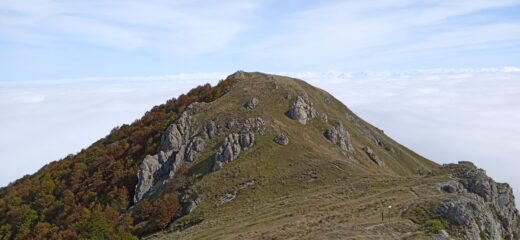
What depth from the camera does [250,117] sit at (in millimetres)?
95562

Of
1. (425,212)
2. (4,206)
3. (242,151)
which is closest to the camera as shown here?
(425,212)

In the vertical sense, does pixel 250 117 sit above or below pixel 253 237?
above

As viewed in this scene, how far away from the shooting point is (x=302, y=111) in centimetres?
10175

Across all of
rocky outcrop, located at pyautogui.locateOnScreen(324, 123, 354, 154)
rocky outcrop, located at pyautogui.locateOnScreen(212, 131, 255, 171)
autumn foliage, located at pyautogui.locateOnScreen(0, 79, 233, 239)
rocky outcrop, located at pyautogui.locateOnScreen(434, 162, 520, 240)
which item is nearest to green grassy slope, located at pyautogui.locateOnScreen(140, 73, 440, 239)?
rocky outcrop, located at pyautogui.locateOnScreen(212, 131, 255, 171)

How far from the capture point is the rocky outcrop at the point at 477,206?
52719 mm

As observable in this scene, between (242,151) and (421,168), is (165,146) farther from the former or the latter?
(421,168)

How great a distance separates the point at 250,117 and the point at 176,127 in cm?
1483

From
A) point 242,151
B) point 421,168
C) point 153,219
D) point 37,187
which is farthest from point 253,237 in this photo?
point 421,168

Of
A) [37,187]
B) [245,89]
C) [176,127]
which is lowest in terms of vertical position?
[37,187]

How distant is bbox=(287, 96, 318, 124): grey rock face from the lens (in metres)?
100

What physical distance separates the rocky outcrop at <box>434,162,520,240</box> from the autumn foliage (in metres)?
43.2

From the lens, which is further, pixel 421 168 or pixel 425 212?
pixel 421 168

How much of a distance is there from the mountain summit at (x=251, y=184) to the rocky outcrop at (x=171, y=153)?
214mm

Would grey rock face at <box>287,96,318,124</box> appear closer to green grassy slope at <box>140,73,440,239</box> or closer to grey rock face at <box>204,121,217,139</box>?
green grassy slope at <box>140,73,440,239</box>
